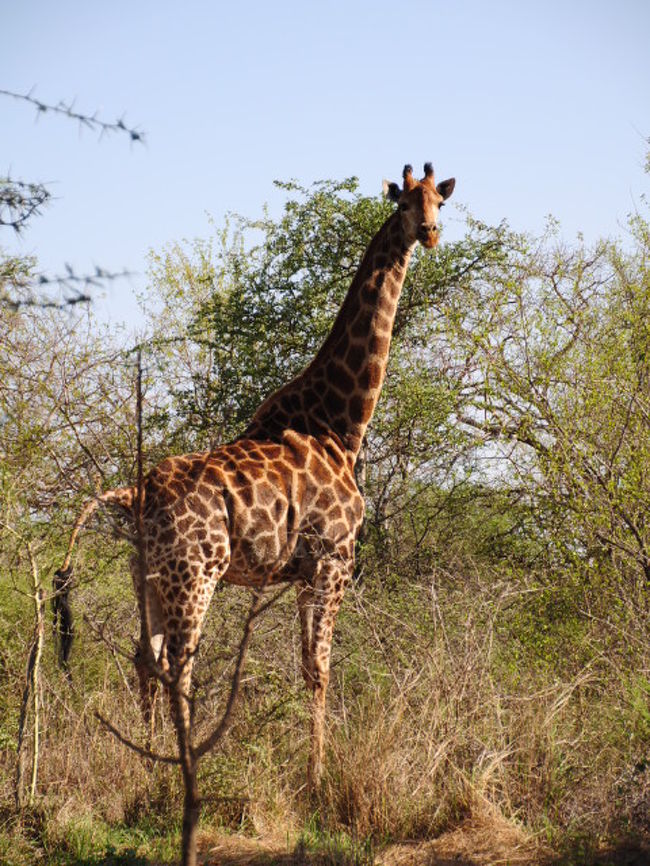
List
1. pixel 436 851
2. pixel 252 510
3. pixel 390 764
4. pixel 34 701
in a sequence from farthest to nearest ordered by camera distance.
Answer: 1. pixel 252 510
2. pixel 34 701
3. pixel 390 764
4. pixel 436 851

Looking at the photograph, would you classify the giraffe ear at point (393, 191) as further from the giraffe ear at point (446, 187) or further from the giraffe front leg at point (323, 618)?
the giraffe front leg at point (323, 618)

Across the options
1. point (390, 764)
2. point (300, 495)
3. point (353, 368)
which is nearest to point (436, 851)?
point (390, 764)

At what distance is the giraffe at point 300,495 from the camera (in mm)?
6852

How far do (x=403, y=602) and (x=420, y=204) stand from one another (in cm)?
374

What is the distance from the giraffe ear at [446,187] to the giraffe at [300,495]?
2 centimetres

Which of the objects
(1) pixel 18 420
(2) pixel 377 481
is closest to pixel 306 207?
(2) pixel 377 481

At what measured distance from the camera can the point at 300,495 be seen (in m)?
7.43

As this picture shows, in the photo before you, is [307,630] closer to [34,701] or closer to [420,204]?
[34,701]

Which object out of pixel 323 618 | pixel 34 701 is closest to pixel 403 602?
pixel 323 618

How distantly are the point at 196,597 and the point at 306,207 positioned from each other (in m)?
8.19

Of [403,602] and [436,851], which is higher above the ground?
[403,602]

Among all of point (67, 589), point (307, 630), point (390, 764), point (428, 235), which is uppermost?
point (428, 235)

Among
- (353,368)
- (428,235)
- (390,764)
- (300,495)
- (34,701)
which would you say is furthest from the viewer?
(353,368)

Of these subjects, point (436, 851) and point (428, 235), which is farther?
point (428, 235)
